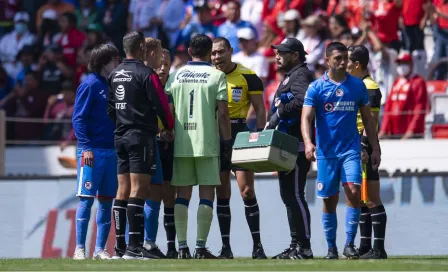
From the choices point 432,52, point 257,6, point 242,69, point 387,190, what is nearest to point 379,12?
point 432,52

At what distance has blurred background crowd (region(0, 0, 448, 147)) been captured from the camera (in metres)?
19.6

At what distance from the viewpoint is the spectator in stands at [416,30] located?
65.9ft

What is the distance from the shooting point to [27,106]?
22.9 meters

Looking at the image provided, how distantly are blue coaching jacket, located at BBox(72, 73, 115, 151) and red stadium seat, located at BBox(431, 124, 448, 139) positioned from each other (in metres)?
6.34

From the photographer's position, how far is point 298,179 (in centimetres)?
1290

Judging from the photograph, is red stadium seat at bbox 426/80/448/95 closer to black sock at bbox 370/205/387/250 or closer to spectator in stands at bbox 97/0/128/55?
black sock at bbox 370/205/387/250

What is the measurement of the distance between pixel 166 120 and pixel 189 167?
2.24 ft

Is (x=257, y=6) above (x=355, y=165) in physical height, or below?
above

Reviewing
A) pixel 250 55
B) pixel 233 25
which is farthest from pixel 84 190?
pixel 233 25

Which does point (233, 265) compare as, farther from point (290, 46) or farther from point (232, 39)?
point (232, 39)

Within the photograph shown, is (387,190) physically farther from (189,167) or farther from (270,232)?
(189,167)

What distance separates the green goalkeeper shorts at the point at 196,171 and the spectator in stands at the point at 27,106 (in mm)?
8928

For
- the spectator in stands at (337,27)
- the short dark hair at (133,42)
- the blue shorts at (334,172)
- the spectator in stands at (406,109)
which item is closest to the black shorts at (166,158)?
the short dark hair at (133,42)

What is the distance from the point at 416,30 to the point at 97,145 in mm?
8440
